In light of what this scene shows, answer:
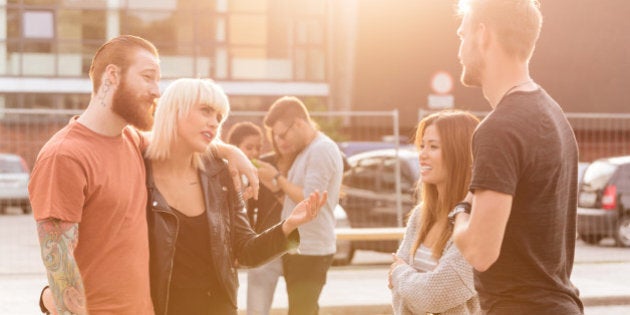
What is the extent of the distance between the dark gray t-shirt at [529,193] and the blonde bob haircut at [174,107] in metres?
1.35

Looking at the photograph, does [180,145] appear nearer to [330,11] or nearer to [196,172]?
[196,172]

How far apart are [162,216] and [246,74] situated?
34.2 metres

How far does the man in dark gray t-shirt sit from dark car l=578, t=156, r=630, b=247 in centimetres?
1245

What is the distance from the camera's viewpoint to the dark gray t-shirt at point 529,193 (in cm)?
312

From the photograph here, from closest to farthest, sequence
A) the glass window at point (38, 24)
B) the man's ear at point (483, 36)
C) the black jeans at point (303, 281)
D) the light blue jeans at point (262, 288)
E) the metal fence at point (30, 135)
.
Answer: the man's ear at point (483, 36) < the black jeans at point (303, 281) < the light blue jeans at point (262, 288) < the metal fence at point (30, 135) < the glass window at point (38, 24)

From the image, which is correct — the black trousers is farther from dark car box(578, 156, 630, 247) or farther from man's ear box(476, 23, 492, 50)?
dark car box(578, 156, 630, 247)

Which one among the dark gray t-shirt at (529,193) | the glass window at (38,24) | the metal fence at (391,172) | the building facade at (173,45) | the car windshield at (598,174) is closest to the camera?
the dark gray t-shirt at (529,193)

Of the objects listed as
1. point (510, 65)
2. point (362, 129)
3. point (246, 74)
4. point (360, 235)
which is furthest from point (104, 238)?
point (246, 74)

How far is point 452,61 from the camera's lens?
127 feet

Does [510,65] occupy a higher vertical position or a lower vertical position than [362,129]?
higher

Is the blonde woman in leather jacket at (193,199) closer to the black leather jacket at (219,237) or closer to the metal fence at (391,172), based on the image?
the black leather jacket at (219,237)

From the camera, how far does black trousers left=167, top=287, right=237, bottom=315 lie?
4184mm

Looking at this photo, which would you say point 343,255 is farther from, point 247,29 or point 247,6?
point 247,6

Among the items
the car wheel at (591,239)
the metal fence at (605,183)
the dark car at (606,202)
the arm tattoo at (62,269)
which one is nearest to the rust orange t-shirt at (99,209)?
the arm tattoo at (62,269)
